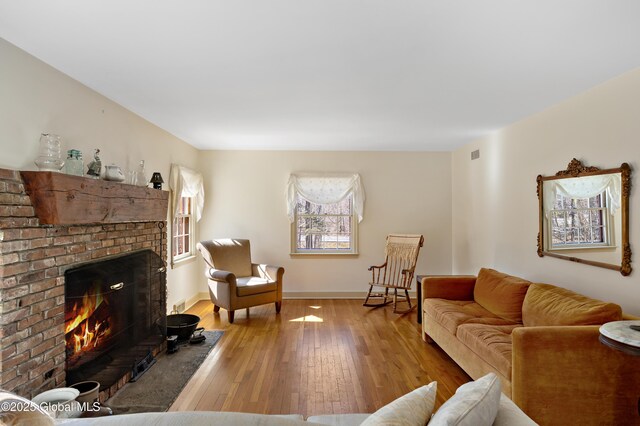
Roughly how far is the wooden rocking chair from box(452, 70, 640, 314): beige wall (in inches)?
33.4

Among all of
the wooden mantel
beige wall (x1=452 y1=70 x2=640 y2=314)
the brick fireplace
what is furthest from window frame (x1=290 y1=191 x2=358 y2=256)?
the brick fireplace

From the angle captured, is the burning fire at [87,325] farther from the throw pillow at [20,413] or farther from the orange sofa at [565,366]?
the orange sofa at [565,366]

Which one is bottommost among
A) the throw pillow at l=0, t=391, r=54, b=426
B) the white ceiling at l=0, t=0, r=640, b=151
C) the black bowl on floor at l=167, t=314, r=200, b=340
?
the black bowl on floor at l=167, t=314, r=200, b=340

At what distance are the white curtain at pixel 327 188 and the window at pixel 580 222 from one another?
2.82 metres

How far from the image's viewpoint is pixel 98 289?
2.66 meters

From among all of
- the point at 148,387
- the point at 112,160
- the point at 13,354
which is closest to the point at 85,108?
the point at 112,160

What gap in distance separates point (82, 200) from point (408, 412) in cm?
235

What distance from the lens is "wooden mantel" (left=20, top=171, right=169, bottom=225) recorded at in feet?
6.61

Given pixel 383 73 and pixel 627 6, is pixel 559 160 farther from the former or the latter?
pixel 383 73

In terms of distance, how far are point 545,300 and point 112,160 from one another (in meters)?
3.91

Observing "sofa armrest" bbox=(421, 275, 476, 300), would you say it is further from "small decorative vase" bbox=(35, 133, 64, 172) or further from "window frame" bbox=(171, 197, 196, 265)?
"small decorative vase" bbox=(35, 133, 64, 172)

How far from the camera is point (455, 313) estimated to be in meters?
3.15

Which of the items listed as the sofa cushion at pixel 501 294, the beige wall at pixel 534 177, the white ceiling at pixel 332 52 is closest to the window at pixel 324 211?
the beige wall at pixel 534 177

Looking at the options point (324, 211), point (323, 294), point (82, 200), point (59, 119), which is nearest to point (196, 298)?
point (323, 294)
